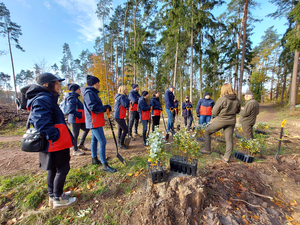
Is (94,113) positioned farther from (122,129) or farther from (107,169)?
(122,129)

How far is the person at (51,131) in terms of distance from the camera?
5.91 ft

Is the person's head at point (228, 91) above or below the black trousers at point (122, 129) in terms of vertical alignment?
above

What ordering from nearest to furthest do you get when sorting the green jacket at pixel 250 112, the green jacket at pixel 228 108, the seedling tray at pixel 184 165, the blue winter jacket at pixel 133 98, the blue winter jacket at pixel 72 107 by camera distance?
the seedling tray at pixel 184 165 < the green jacket at pixel 228 108 < the blue winter jacket at pixel 72 107 < the green jacket at pixel 250 112 < the blue winter jacket at pixel 133 98

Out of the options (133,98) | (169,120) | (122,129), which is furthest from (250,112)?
(122,129)

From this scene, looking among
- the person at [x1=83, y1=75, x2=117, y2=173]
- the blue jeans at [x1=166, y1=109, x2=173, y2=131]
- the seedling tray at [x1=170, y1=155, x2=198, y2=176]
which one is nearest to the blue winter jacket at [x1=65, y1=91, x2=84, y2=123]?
the person at [x1=83, y1=75, x2=117, y2=173]

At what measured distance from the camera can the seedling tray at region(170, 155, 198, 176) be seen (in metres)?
2.51

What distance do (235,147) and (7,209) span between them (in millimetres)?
6211

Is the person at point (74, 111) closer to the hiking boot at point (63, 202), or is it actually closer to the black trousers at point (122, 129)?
the black trousers at point (122, 129)

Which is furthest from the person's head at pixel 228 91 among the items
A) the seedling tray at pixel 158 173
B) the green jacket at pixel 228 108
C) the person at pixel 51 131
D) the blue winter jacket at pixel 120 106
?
the person at pixel 51 131

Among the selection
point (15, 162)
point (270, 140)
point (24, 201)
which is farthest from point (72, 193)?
point (270, 140)

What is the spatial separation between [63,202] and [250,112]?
5.59 m

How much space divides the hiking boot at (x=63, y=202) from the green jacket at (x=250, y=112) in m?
5.36

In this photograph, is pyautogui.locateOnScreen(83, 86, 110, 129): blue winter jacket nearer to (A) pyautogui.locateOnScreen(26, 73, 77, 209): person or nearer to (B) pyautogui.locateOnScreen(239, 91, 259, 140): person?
(A) pyautogui.locateOnScreen(26, 73, 77, 209): person

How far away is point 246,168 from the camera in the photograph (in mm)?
3385
